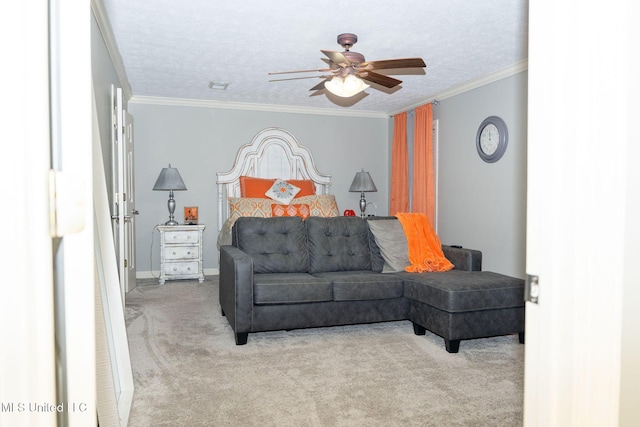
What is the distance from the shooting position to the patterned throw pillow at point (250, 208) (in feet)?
18.9

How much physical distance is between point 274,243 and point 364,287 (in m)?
0.90

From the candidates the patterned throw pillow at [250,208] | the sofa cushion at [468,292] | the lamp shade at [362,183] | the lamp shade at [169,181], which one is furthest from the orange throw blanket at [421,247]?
the lamp shade at [169,181]

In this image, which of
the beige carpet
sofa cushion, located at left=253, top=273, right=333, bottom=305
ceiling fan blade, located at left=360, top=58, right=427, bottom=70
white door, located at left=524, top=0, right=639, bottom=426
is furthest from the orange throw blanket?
white door, located at left=524, top=0, right=639, bottom=426

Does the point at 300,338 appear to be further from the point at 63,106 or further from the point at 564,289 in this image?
the point at 63,106

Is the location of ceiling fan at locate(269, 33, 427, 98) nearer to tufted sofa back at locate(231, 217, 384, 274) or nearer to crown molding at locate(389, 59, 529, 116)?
tufted sofa back at locate(231, 217, 384, 274)

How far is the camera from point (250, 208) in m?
5.81

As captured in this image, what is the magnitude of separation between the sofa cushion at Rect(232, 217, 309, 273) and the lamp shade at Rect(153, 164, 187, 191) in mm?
2099

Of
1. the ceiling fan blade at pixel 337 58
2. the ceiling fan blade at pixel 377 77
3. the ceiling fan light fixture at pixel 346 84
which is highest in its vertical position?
the ceiling fan blade at pixel 337 58

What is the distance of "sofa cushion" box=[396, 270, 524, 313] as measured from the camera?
126 inches

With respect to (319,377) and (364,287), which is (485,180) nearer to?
(364,287)

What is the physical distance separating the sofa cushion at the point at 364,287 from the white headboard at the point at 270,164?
3.11m

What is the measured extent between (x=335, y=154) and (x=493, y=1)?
4.04m

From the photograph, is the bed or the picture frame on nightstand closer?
the bed

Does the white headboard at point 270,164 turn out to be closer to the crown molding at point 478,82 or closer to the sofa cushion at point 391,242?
the crown molding at point 478,82
